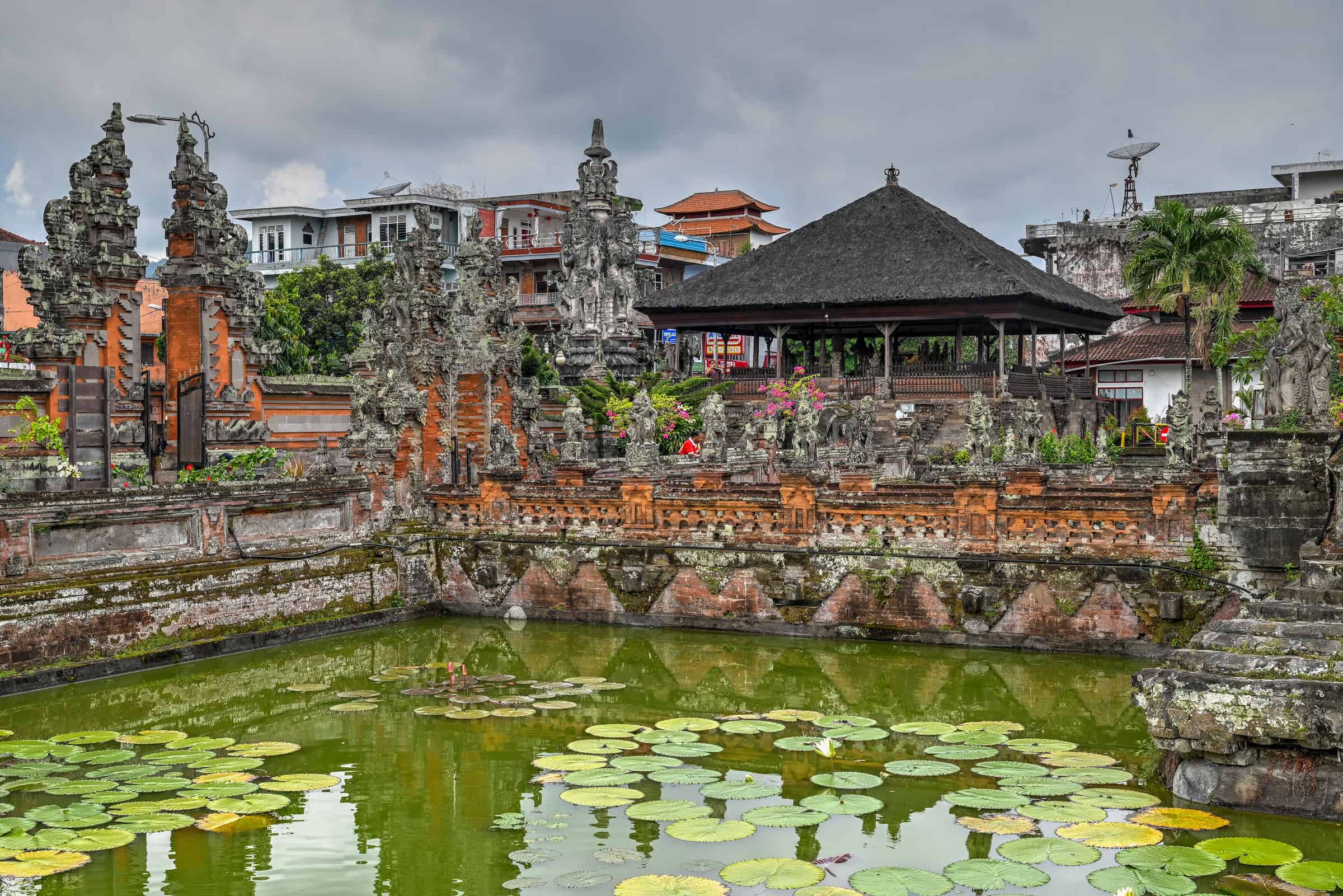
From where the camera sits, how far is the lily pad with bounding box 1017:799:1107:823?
9.16 m

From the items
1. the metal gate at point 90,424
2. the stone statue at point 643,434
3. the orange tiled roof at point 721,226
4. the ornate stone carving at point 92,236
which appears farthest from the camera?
the orange tiled roof at point 721,226

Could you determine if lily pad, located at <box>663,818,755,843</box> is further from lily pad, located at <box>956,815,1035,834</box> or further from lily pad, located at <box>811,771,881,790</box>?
lily pad, located at <box>956,815,1035,834</box>

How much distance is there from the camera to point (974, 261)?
126 ft

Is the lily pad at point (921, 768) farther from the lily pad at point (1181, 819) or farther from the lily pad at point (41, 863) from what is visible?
the lily pad at point (41, 863)

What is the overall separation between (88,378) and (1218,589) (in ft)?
46.2

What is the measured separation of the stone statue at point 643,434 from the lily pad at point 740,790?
8714 millimetres

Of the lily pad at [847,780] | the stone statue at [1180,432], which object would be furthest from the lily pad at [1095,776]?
the stone statue at [1180,432]

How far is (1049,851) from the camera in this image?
8.52m

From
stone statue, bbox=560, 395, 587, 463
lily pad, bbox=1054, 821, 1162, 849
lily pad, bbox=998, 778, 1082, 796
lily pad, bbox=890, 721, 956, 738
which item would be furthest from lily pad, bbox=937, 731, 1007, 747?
stone statue, bbox=560, 395, 587, 463

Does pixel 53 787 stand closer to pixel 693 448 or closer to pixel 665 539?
pixel 665 539

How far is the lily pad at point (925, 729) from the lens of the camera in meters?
11.9

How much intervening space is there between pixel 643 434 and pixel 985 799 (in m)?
11.0

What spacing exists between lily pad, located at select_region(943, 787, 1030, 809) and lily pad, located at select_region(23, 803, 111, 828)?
A: 6099 mm

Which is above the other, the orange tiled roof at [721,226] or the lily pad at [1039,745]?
the orange tiled roof at [721,226]
